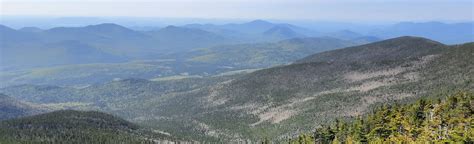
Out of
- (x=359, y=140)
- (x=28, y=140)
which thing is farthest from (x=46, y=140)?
(x=359, y=140)

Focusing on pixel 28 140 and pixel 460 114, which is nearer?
pixel 460 114

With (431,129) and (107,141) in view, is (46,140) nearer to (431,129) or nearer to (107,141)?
(107,141)

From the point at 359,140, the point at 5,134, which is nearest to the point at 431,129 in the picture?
the point at 359,140

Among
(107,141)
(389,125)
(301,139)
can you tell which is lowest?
(107,141)

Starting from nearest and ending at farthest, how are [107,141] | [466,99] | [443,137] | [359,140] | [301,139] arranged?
1. [443,137]
2. [359,140]
3. [466,99]
4. [301,139]
5. [107,141]

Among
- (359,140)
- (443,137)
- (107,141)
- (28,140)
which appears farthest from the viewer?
(107,141)

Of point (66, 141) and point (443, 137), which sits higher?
point (443, 137)

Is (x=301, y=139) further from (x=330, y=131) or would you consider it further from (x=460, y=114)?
(x=460, y=114)
